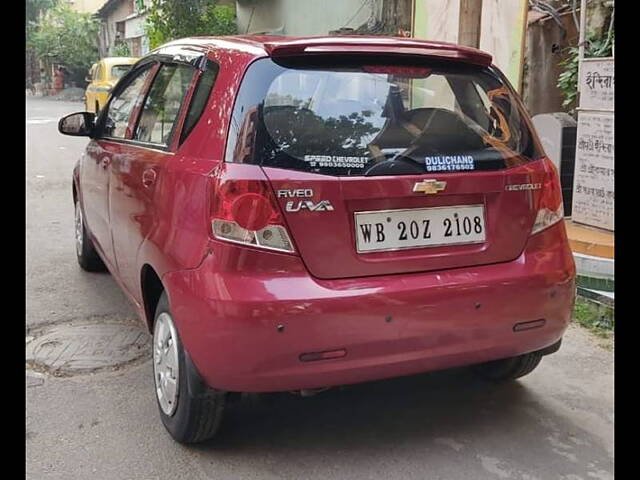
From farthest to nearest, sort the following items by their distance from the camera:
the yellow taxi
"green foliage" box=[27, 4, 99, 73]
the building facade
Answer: "green foliage" box=[27, 4, 99, 73], the building facade, the yellow taxi

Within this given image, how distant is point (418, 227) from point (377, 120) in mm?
477

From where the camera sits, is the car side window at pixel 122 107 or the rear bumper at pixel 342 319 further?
the car side window at pixel 122 107

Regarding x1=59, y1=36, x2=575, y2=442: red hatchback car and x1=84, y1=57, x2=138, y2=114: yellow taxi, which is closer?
x1=59, y1=36, x2=575, y2=442: red hatchback car

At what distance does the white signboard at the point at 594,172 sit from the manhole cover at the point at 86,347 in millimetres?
3423

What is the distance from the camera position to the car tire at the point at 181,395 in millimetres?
2912

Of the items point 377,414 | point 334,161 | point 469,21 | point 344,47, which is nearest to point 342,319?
point 334,161

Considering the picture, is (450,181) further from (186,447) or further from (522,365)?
(186,447)

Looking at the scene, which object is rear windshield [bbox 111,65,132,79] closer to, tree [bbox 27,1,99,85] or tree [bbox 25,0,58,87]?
tree [bbox 27,1,99,85]

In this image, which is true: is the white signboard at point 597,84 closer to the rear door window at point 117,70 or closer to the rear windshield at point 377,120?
the rear windshield at point 377,120

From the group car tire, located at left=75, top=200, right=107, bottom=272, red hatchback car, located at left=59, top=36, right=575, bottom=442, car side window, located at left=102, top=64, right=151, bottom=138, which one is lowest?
car tire, located at left=75, top=200, right=107, bottom=272

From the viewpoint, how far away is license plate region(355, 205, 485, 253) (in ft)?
9.00

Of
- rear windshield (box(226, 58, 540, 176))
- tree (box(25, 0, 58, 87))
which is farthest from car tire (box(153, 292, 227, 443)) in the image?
tree (box(25, 0, 58, 87))

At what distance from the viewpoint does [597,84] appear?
17.3 feet

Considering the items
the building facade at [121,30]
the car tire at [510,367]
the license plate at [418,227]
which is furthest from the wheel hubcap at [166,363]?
the building facade at [121,30]
